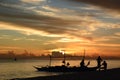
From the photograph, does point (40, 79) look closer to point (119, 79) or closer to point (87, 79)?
point (87, 79)

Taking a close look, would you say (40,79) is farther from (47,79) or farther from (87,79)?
(87,79)

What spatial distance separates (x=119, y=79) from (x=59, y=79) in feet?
14.1

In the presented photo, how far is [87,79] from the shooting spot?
68.9ft

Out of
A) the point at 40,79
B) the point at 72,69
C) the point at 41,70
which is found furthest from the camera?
the point at 41,70

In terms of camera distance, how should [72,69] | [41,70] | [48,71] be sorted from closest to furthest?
[72,69] < [48,71] < [41,70]

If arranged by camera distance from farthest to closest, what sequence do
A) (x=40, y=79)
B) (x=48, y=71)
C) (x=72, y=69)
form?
(x=48, y=71)
(x=72, y=69)
(x=40, y=79)

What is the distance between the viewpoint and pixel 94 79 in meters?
20.9

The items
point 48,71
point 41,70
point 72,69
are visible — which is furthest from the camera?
point 41,70

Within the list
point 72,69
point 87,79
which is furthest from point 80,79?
point 72,69

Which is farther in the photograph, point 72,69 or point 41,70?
point 41,70

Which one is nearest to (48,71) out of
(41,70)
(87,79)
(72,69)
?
(41,70)

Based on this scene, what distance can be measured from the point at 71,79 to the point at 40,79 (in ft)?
7.36

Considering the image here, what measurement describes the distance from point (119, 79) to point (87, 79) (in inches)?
89.2

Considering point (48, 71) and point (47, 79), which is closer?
point (47, 79)
